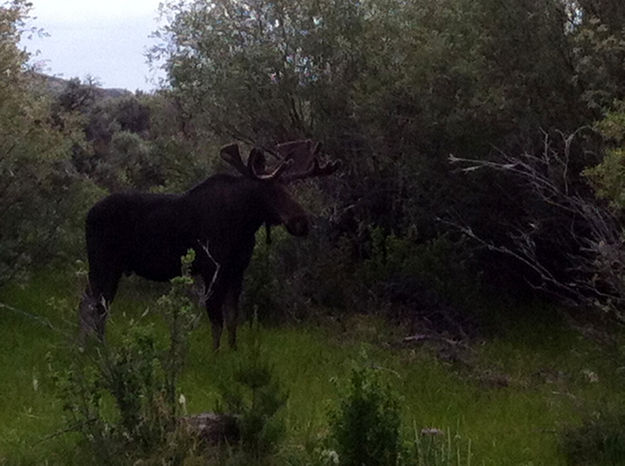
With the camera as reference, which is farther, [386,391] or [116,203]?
[116,203]

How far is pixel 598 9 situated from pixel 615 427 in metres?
5.29

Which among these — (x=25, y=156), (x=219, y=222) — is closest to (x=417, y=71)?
(x=219, y=222)

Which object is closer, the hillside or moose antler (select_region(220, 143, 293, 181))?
moose antler (select_region(220, 143, 293, 181))

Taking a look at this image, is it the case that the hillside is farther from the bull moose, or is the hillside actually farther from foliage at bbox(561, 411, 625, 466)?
foliage at bbox(561, 411, 625, 466)

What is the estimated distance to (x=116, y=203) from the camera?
9.21 meters

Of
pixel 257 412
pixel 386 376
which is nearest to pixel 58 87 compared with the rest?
pixel 386 376

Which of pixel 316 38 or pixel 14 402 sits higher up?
pixel 316 38

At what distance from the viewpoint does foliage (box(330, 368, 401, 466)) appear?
514 centimetres

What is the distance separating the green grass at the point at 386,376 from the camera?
662 centimetres

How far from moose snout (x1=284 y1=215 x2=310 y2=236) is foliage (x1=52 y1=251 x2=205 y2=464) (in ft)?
9.60

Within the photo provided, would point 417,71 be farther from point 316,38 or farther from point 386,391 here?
point 386,391

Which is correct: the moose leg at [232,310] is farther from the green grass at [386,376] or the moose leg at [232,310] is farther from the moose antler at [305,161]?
the moose antler at [305,161]

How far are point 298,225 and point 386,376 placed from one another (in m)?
1.60

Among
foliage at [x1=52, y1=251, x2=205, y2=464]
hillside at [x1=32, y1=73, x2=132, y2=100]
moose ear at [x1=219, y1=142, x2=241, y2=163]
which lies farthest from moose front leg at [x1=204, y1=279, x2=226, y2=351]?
hillside at [x1=32, y1=73, x2=132, y2=100]
